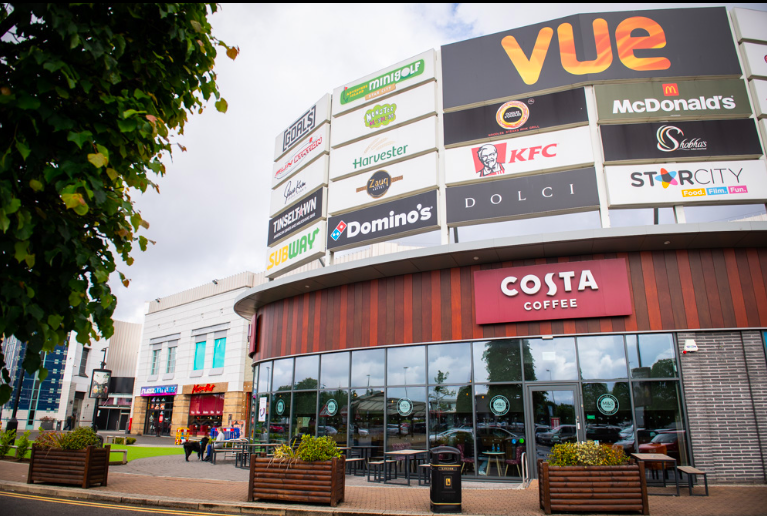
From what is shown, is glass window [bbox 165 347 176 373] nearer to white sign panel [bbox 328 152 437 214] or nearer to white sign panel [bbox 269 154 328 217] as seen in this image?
white sign panel [bbox 269 154 328 217]

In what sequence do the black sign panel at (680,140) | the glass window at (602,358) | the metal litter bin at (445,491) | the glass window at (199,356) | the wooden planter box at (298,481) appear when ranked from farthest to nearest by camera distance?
the glass window at (199,356) → the black sign panel at (680,140) → the glass window at (602,358) → the wooden planter box at (298,481) → the metal litter bin at (445,491)

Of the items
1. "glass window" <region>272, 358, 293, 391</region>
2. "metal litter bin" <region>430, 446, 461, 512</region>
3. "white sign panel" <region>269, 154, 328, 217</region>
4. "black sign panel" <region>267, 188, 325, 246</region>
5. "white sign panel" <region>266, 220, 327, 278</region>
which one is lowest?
"metal litter bin" <region>430, 446, 461, 512</region>

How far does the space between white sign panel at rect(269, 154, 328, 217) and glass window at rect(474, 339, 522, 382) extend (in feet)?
27.5

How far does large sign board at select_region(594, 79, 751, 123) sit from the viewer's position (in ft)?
47.5

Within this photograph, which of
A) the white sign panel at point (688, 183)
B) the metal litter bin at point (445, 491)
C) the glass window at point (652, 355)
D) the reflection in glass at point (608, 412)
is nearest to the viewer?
the metal litter bin at point (445, 491)

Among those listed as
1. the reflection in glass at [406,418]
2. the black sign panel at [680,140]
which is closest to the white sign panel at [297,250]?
the reflection in glass at [406,418]

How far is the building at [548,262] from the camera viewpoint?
41.7 feet

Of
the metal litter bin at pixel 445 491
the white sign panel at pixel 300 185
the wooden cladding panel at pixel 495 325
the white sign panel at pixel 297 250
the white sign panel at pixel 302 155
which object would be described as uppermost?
the white sign panel at pixel 302 155

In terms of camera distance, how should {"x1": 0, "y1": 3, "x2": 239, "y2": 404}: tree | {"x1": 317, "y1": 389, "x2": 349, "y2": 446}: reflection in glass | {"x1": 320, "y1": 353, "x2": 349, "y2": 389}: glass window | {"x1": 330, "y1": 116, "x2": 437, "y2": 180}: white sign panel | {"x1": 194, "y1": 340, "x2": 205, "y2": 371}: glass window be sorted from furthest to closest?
1. {"x1": 194, "y1": 340, "x2": 205, "y2": 371}: glass window
2. {"x1": 330, "y1": 116, "x2": 437, "y2": 180}: white sign panel
3. {"x1": 320, "y1": 353, "x2": 349, "y2": 389}: glass window
4. {"x1": 317, "y1": 389, "x2": 349, "y2": 446}: reflection in glass
5. {"x1": 0, "y1": 3, "x2": 239, "y2": 404}: tree

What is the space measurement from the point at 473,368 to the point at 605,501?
18.7 feet

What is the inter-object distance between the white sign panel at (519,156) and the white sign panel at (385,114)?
6.88 ft

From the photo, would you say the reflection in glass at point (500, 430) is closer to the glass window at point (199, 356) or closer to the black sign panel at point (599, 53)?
the black sign panel at point (599, 53)

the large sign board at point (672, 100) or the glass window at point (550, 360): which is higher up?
the large sign board at point (672, 100)

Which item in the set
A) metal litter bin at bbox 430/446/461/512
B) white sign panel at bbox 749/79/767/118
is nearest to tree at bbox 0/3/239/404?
metal litter bin at bbox 430/446/461/512
